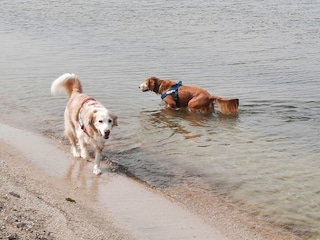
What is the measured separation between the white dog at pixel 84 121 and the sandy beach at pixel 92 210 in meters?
0.36

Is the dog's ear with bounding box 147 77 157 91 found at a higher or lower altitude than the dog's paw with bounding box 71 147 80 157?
higher

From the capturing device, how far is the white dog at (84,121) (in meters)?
8.08

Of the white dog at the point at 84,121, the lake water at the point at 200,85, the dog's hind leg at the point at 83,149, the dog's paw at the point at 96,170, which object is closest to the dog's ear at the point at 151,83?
the lake water at the point at 200,85

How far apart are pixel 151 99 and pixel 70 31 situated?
10.7 m

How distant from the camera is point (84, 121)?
27.6ft

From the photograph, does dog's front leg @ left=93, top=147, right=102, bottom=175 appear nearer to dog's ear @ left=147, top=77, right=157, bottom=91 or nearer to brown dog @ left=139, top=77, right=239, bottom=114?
brown dog @ left=139, top=77, right=239, bottom=114

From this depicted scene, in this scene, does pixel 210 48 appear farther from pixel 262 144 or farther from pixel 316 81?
pixel 262 144

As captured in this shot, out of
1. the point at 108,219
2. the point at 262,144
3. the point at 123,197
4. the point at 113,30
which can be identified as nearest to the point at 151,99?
the point at 262,144

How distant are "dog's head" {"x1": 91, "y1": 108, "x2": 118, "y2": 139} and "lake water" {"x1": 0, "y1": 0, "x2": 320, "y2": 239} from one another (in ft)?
3.13

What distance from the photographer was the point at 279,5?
1203 inches

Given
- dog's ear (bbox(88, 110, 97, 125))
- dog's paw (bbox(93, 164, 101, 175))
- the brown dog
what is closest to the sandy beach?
dog's paw (bbox(93, 164, 101, 175))

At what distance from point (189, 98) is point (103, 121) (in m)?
4.81

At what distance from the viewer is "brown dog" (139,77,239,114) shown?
1200 centimetres

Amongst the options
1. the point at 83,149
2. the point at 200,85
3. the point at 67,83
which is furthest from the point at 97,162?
the point at 200,85
